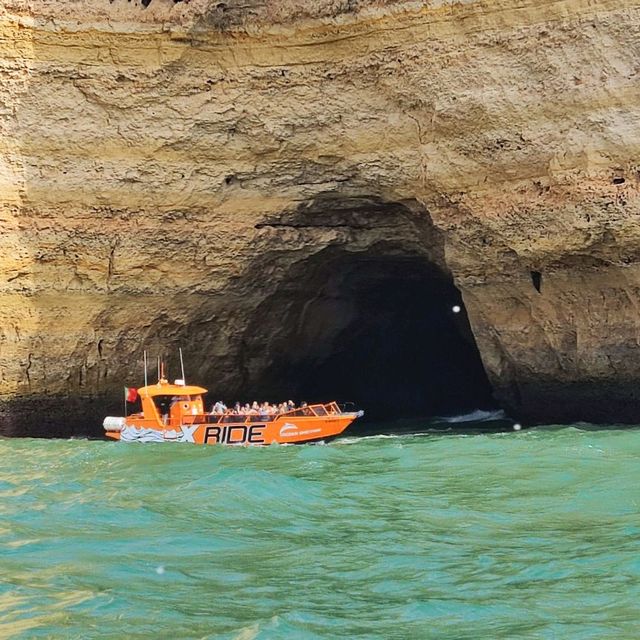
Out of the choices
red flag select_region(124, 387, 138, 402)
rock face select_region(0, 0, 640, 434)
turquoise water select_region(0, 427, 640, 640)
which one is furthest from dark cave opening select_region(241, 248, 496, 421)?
turquoise water select_region(0, 427, 640, 640)

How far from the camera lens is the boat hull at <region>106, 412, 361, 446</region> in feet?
57.4

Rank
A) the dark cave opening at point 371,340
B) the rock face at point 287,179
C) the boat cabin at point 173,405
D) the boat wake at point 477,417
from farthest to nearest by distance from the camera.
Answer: the boat wake at point 477,417
the dark cave opening at point 371,340
the boat cabin at point 173,405
the rock face at point 287,179

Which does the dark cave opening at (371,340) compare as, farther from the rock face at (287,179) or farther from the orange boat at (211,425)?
the orange boat at (211,425)

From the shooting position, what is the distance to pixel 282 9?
61.4 feet

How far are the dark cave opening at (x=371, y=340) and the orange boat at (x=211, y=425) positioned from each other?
3.16 meters

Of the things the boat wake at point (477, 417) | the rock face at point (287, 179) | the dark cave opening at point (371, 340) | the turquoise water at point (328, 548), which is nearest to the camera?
A: the turquoise water at point (328, 548)

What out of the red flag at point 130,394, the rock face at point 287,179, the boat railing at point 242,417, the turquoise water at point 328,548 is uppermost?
the rock face at point 287,179

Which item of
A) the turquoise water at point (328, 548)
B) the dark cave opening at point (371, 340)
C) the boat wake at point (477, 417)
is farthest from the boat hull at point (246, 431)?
the boat wake at point (477, 417)

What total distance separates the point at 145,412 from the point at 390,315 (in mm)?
8332

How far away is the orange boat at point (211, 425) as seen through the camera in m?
17.5

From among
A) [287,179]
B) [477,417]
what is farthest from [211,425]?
[477,417]

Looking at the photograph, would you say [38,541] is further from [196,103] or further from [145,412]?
[196,103]

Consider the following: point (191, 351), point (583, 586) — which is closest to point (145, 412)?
point (191, 351)

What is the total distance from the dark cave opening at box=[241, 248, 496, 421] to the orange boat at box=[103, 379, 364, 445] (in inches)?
124
